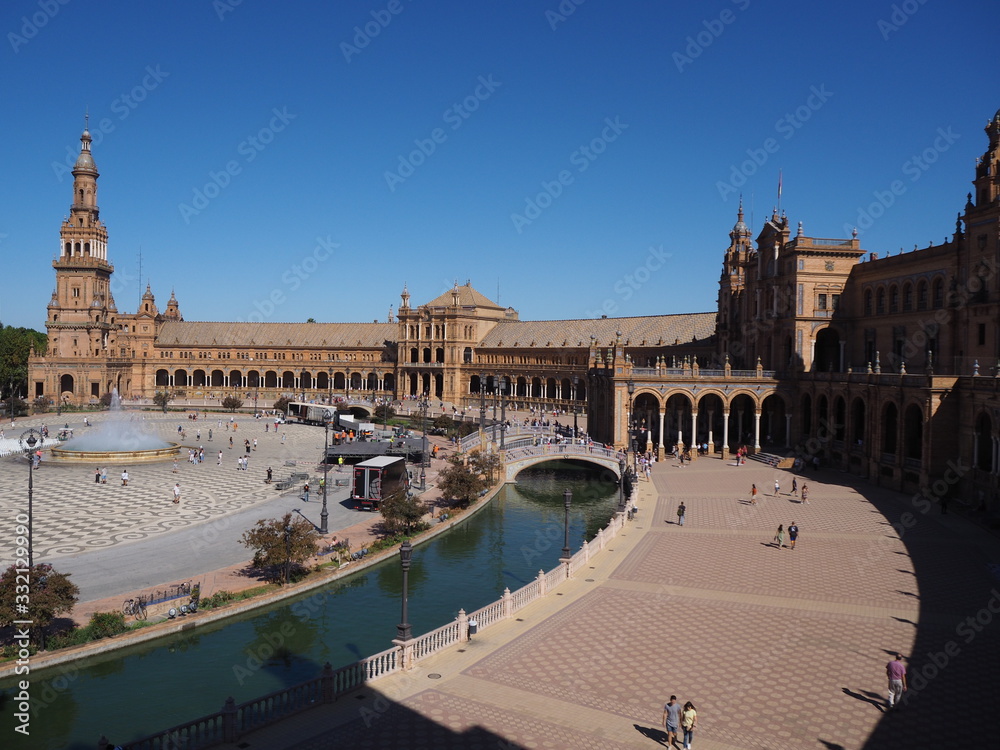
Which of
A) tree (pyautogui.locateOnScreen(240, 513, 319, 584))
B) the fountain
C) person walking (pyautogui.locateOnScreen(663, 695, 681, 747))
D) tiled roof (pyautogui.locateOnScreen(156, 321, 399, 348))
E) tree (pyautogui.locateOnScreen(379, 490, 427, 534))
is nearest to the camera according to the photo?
person walking (pyautogui.locateOnScreen(663, 695, 681, 747))

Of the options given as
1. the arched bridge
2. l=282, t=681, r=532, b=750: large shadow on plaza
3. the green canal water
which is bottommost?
the green canal water

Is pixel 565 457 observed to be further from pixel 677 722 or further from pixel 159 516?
pixel 677 722

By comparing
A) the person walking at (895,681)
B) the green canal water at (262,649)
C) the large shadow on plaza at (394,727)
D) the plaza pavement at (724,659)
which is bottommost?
the green canal water at (262,649)

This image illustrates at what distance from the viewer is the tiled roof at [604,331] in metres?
93.6

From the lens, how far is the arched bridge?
58.0 meters

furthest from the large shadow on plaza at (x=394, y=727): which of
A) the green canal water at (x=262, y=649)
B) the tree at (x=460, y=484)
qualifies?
the tree at (x=460, y=484)

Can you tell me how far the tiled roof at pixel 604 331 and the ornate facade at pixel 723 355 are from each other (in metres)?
0.29

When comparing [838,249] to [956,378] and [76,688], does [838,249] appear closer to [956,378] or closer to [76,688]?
[956,378]

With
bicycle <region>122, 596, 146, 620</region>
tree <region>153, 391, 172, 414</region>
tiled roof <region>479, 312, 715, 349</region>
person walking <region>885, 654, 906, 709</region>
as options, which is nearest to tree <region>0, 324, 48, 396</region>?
tree <region>153, 391, 172, 414</region>

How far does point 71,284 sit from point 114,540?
9443 cm

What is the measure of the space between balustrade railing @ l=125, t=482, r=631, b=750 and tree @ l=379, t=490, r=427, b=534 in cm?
1267

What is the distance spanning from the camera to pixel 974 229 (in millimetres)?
46938

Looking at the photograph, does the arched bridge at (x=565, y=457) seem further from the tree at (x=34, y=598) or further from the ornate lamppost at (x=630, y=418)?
the tree at (x=34, y=598)

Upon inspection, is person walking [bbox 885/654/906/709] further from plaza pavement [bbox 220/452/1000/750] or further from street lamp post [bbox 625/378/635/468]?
street lamp post [bbox 625/378/635/468]
